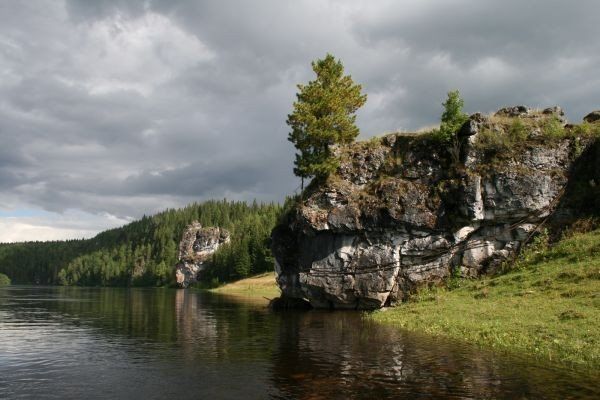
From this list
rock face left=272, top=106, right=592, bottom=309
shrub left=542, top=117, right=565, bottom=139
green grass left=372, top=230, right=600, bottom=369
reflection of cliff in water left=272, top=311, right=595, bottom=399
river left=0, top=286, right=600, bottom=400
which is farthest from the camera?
shrub left=542, top=117, right=565, bottom=139

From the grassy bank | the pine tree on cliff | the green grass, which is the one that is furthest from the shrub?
the grassy bank

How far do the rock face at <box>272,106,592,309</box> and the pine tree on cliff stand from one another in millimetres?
3300

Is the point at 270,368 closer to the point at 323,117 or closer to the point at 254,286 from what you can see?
the point at 323,117

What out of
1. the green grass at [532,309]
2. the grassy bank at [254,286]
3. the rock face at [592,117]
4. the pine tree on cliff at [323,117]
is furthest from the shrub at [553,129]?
the grassy bank at [254,286]

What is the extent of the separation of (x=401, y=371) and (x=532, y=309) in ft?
52.0

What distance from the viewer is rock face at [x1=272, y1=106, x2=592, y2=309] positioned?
168 feet

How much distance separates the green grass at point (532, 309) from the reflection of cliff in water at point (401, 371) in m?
2.58

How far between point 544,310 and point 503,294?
749 cm

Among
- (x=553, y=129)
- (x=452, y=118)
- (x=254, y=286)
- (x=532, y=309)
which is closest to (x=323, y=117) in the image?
(x=452, y=118)

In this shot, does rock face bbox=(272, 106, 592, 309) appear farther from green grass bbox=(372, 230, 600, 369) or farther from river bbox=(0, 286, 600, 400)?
river bbox=(0, 286, 600, 400)

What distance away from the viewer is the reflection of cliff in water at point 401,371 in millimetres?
19609

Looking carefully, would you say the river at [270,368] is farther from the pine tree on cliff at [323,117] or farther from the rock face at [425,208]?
the pine tree on cliff at [323,117]

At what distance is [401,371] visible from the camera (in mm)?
23297

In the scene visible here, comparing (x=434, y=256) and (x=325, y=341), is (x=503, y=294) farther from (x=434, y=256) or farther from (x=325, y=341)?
(x=325, y=341)
